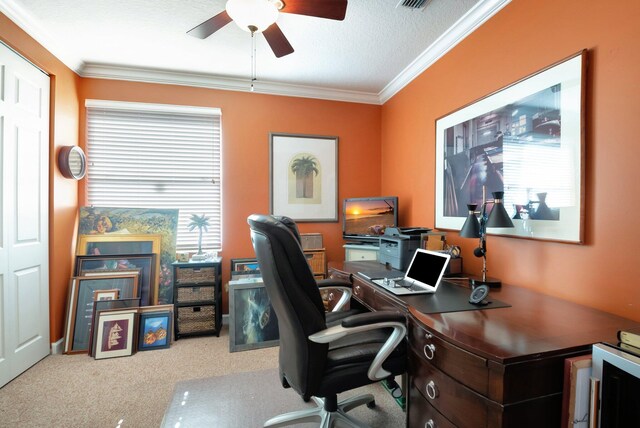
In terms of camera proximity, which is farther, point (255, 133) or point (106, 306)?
point (255, 133)

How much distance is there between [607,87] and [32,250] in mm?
3919

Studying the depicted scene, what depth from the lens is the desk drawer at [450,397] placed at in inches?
38.0

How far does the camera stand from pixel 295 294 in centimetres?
121

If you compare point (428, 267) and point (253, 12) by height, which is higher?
point (253, 12)

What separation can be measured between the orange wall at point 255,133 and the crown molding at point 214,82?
6cm

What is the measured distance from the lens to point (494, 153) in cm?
195

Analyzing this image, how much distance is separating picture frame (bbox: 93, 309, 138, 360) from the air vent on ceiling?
3382 millimetres

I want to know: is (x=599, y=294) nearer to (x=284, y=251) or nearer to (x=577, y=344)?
(x=577, y=344)

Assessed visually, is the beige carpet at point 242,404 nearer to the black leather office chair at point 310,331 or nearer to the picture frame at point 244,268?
the black leather office chair at point 310,331

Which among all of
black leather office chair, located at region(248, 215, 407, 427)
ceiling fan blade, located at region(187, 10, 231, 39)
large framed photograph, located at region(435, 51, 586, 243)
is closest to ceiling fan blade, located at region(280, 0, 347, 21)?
ceiling fan blade, located at region(187, 10, 231, 39)

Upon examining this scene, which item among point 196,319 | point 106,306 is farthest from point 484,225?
point 106,306

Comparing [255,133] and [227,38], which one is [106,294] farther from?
[227,38]

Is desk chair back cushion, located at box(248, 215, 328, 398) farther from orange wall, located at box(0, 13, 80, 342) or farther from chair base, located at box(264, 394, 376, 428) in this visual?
orange wall, located at box(0, 13, 80, 342)

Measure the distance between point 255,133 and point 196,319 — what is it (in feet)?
6.98
